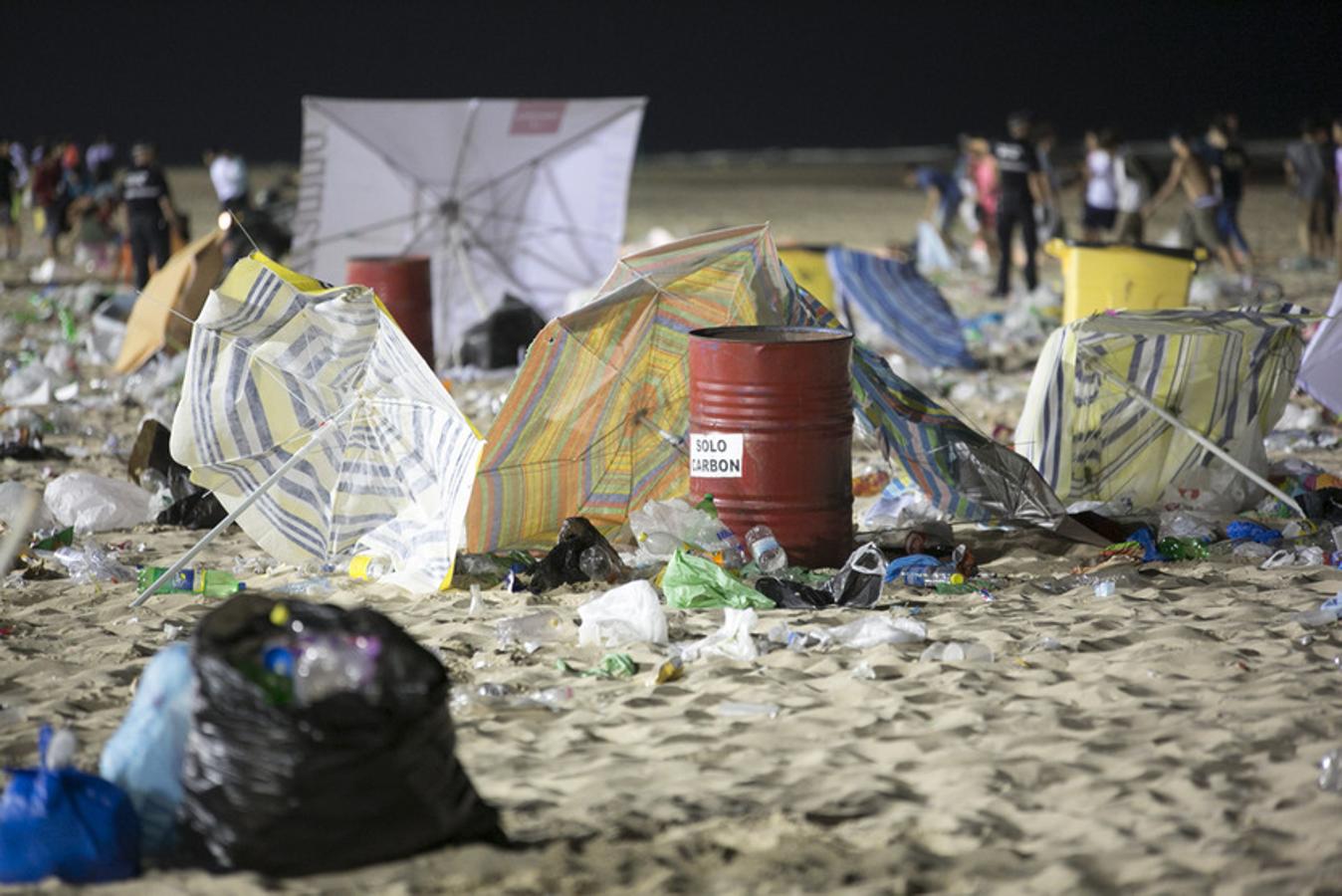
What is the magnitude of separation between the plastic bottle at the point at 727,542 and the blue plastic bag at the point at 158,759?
2.47m

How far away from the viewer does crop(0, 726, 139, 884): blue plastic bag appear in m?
2.89

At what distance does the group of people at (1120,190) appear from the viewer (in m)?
13.8

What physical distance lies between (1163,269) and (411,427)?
5306mm

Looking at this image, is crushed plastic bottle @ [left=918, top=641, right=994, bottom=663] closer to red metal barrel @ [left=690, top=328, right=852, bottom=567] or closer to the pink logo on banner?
red metal barrel @ [left=690, top=328, right=852, bottom=567]

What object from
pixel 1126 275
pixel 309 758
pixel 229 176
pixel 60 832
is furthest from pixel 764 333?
pixel 229 176

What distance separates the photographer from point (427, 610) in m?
4.98

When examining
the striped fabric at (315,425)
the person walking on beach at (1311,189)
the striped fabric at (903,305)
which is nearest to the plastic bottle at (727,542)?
the striped fabric at (315,425)

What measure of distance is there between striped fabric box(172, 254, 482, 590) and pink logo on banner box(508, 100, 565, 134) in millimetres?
5521

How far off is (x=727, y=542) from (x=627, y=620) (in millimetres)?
796

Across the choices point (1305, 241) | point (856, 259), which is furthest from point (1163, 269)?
point (1305, 241)

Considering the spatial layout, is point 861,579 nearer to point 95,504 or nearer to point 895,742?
point 895,742

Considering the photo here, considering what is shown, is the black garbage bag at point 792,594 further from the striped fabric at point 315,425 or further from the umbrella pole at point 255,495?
the umbrella pole at point 255,495

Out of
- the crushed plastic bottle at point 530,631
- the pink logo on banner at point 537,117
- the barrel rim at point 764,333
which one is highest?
the pink logo on banner at point 537,117

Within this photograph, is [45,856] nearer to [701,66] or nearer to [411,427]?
[411,427]
